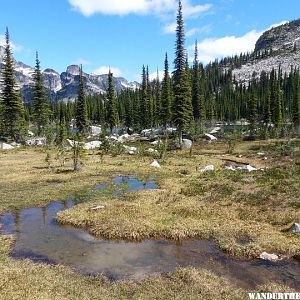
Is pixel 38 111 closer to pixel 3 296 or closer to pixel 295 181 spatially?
pixel 295 181

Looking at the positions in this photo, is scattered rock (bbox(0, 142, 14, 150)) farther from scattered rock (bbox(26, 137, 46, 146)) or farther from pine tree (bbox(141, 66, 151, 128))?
→ pine tree (bbox(141, 66, 151, 128))

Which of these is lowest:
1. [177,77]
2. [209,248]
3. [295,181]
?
[209,248]

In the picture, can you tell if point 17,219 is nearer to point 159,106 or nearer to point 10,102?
point 10,102

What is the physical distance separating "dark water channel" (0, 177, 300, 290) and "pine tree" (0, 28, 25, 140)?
5133 cm

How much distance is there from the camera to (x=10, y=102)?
68312 mm

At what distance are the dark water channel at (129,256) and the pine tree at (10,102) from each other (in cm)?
5133

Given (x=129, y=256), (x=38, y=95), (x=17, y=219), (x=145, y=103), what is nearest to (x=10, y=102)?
Result: (x=38, y=95)

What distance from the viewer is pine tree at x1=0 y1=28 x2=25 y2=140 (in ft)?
225

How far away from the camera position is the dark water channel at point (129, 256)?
15.0 m

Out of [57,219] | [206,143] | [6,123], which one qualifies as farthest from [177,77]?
[57,219]

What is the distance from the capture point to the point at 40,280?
13.5 meters

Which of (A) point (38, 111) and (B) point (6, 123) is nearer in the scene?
(B) point (6, 123)

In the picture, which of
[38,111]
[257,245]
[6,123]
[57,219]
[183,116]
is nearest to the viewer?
[257,245]

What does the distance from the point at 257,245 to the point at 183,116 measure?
149ft
